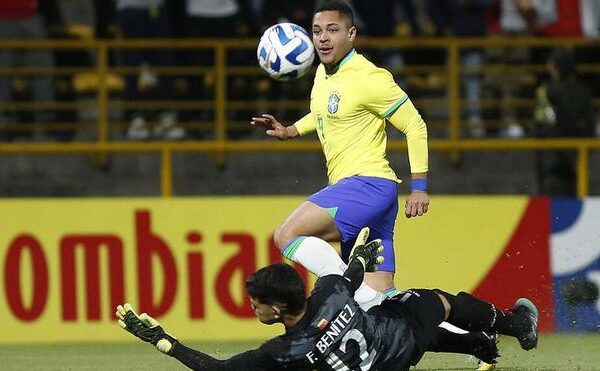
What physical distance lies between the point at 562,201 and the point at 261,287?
6.17 meters

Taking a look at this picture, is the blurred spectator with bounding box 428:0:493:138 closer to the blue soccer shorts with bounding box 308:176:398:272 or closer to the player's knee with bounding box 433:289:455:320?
the blue soccer shorts with bounding box 308:176:398:272

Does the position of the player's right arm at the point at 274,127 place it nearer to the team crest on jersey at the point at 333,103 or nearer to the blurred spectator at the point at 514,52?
the team crest on jersey at the point at 333,103

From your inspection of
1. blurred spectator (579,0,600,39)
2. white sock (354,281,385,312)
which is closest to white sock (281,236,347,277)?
white sock (354,281,385,312)

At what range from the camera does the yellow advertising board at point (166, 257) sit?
1330cm

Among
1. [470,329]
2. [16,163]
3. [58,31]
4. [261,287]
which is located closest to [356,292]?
[470,329]

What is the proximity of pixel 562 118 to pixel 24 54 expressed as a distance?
19.1 ft

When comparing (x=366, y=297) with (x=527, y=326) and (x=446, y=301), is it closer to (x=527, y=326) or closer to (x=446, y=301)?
(x=446, y=301)

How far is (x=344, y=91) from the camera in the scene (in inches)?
378

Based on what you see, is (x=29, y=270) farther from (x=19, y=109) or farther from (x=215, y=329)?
(x=19, y=109)

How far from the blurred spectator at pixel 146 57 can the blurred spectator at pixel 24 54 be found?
85 cm

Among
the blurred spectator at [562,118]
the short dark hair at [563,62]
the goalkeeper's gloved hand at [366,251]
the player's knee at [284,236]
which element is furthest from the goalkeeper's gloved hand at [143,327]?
the short dark hair at [563,62]

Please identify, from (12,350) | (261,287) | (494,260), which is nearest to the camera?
(261,287)

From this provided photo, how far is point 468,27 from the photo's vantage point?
1689 centimetres

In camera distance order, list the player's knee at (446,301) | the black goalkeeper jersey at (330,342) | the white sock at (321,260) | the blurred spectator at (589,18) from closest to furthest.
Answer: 1. the black goalkeeper jersey at (330,342)
2. the player's knee at (446,301)
3. the white sock at (321,260)
4. the blurred spectator at (589,18)
